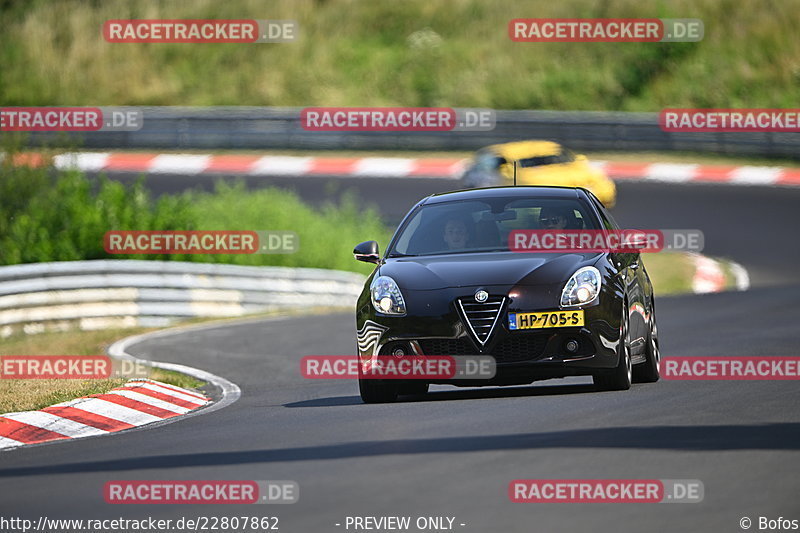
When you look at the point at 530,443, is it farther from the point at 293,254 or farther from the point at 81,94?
the point at 81,94

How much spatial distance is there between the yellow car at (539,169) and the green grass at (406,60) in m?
10.6

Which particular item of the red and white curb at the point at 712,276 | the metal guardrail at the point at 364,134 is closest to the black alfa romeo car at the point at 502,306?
the red and white curb at the point at 712,276

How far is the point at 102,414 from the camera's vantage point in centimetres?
1115

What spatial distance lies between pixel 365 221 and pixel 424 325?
1786cm

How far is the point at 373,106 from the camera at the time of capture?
1649 inches

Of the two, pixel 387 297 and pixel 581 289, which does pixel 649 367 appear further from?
pixel 387 297

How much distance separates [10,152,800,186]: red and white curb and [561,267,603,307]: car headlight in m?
22.1

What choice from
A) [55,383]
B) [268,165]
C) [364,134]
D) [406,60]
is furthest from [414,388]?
[406,60]

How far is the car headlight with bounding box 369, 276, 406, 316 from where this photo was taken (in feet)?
34.2

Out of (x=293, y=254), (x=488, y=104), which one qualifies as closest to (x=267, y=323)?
(x=293, y=254)

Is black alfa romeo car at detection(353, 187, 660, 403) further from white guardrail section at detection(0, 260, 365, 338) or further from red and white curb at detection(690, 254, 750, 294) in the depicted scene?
red and white curb at detection(690, 254, 750, 294)

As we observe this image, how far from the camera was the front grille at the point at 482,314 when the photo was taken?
1016 cm

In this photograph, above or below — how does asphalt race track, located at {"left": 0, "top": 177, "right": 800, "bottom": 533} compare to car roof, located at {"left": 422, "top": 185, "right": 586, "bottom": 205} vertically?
below

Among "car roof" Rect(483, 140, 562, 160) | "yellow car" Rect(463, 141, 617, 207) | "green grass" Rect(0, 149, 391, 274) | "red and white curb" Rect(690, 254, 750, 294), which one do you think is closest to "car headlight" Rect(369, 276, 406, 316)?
"green grass" Rect(0, 149, 391, 274)
